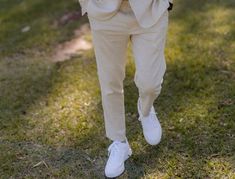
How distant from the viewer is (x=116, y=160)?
8.38 feet

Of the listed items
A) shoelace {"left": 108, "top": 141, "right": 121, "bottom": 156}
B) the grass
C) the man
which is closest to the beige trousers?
the man

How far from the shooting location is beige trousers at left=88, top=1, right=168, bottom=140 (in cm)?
212

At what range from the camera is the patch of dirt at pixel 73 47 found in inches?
155

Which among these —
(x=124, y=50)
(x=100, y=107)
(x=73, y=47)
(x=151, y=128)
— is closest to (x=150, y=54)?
(x=124, y=50)

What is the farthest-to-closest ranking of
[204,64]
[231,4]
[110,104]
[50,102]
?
1. [231,4]
2. [204,64]
3. [50,102]
4. [110,104]

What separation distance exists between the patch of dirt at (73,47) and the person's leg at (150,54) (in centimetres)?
171

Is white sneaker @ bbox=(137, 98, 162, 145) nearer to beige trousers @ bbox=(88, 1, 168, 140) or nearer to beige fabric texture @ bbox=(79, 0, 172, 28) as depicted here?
beige trousers @ bbox=(88, 1, 168, 140)

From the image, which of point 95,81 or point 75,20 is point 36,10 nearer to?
point 75,20

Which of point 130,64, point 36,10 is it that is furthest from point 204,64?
point 36,10

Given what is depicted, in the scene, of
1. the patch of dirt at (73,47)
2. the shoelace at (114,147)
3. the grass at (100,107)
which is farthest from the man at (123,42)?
the patch of dirt at (73,47)

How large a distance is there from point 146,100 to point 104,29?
49cm

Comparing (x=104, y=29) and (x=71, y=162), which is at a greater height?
(x=104, y=29)

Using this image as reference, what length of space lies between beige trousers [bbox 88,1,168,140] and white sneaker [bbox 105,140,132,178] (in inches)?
11.4

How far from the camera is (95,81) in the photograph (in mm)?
3496
